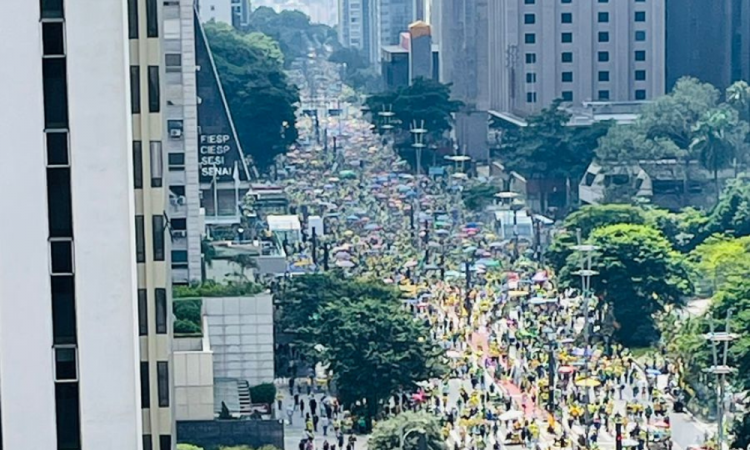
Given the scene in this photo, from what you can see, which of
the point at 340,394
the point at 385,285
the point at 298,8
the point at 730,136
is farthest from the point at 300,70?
the point at 340,394

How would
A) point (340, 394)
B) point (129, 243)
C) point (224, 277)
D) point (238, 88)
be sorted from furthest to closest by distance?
point (238, 88) → point (224, 277) → point (340, 394) → point (129, 243)

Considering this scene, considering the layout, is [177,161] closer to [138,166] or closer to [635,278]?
[635,278]

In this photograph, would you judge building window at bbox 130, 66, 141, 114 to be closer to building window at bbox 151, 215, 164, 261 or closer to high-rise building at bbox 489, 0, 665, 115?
building window at bbox 151, 215, 164, 261

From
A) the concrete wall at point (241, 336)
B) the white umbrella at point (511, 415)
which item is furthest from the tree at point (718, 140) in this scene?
the concrete wall at point (241, 336)

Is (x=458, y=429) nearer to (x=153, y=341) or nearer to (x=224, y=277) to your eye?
(x=224, y=277)

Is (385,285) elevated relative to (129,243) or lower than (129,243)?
lower

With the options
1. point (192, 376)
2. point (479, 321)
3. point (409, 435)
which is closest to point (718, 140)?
point (479, 321)

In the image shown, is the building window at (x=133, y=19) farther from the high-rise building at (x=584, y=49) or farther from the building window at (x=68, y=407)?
the high-rise building at (x=584, y=49)

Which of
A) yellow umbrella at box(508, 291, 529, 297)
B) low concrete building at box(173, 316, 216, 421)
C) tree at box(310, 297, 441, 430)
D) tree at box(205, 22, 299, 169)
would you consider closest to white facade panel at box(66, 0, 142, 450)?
low concrete building at box(173, 316, 216, 421)
